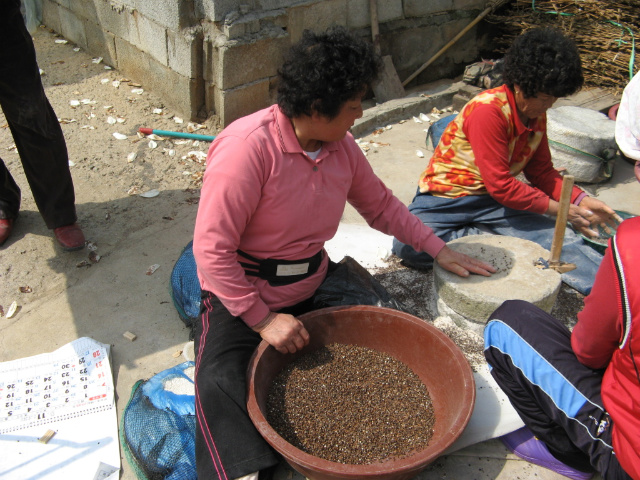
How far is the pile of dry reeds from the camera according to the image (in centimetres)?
573

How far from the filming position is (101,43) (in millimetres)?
5867

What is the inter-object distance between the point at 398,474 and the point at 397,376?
55cm

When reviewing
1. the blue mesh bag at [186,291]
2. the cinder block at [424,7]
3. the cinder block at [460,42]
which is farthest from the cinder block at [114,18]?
the cinder block at [460,42]

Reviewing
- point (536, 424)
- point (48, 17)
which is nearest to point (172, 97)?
point (48, 17)

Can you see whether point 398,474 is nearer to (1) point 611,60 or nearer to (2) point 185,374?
(2) point 185,374

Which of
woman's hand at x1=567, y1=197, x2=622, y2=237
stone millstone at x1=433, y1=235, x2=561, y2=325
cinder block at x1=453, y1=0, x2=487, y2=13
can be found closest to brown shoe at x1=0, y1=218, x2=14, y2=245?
stone millstone at x1=433, y1=235, x2=561, y2=325

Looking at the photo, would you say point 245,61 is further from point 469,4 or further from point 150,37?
point 469,4

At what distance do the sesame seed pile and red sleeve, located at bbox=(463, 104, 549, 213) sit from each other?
122 centimetres

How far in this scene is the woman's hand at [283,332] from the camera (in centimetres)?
208

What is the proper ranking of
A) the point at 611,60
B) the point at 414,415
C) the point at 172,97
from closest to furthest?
the point at 414,415 → the point at 172,97 → the point at 611,60

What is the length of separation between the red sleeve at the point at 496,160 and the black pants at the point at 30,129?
246cm

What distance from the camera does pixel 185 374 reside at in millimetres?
2516

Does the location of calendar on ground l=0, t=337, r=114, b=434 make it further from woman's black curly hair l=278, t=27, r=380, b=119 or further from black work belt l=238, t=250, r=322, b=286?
woman's black curly hair l=278, t=27, r=380, b=119

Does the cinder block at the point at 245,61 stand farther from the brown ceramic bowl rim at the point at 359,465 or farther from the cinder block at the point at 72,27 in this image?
the brown ceramic bowl rim at the point at 359,465
